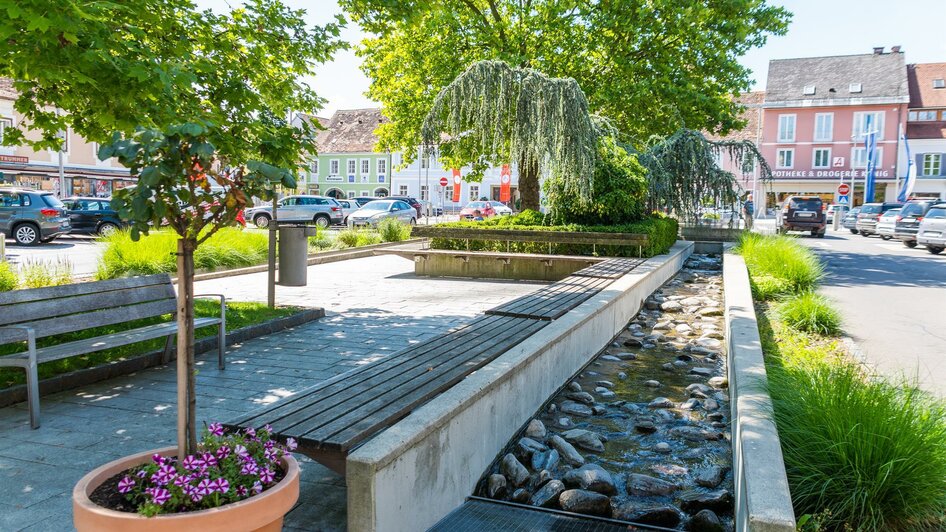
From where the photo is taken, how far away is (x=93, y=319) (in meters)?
5.50

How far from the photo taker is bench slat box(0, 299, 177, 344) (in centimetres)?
495

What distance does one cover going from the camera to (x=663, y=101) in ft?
65.3

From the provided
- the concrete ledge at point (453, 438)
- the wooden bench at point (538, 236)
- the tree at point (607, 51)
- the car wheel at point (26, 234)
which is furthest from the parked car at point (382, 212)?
the concrete ledge at point (453, 438)

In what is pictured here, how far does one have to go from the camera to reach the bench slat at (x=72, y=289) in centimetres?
495

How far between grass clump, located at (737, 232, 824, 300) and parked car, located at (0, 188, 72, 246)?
67.4 feet

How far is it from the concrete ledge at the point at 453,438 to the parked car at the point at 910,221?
2406 centimetres

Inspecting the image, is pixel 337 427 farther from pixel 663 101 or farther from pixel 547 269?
pixel 663 101

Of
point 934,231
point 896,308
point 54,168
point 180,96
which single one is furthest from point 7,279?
point 54,168

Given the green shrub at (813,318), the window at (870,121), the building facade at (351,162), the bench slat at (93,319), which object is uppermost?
the window at (870,121)

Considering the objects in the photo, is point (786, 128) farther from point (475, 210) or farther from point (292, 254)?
point (292, 254)

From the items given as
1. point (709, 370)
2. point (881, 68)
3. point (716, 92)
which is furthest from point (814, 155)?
point (709, 370)

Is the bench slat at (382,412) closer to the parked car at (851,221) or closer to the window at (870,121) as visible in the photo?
the parked car at (851,221)

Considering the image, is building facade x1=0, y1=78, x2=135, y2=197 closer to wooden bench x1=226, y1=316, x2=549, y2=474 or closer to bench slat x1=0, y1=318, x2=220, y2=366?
bench slat x1=0, y1=318, x2=220, y2=366

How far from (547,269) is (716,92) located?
9826mm
